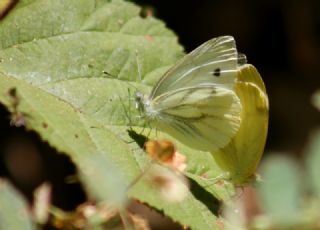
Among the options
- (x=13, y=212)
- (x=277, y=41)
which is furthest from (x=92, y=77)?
(x=277, y=41)

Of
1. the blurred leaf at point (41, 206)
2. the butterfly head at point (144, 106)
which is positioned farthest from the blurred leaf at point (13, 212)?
the butterfly head at point (144, 106)

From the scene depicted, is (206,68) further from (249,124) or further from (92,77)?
(92,77)

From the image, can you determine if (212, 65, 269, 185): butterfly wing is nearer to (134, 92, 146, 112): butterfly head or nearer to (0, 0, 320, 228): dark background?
(134, 92, 146, 112): butterfly head

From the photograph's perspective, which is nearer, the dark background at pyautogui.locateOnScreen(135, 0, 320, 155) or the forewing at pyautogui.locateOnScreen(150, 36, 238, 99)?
the forewing at pyautogui.locateOnScreen(150, 36, 238, 99)

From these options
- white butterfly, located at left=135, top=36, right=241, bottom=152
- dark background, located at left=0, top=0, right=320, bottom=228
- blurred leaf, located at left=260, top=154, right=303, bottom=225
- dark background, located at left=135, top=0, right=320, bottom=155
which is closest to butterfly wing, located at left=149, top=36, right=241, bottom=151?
white butterfly, located at left=135, top=36, right=241, bottom=152

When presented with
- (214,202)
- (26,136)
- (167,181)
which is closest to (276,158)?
(167,181)

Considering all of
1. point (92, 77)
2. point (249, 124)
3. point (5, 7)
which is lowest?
point (249, 124)

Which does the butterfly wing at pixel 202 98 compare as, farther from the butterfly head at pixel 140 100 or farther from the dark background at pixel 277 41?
the dark background at pixel 277 41
